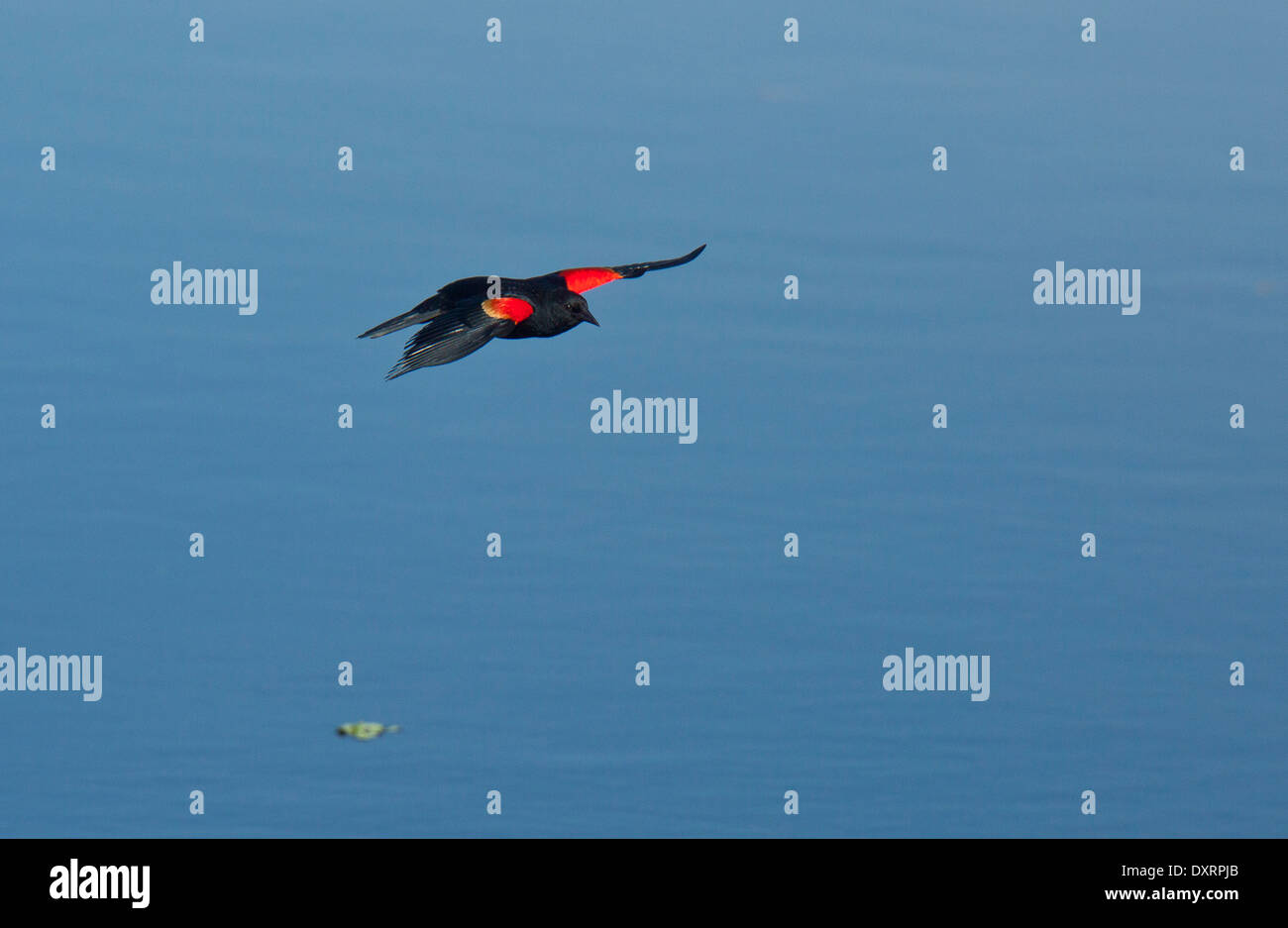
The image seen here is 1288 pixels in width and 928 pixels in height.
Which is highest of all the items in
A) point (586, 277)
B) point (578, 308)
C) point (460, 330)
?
point (586, 277)

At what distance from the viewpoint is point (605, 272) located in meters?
13.6

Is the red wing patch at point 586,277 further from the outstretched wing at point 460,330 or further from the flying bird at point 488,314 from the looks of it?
the outstretched wing at point 460,330

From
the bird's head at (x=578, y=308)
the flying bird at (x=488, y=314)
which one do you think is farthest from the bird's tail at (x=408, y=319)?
the bird's head at (x=578, y=308)

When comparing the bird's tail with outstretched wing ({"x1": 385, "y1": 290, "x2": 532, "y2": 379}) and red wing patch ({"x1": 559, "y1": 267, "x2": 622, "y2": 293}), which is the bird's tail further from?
red wing patch ({"x1": 559, "y1": 267, "x2": 622, "y2": 293})

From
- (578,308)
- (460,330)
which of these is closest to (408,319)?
(460,330)

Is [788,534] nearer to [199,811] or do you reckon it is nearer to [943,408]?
[943,408]

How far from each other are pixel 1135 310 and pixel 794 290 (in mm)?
3404

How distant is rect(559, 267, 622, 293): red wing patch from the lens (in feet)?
43.8

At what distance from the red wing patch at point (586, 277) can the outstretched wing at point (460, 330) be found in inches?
20.6

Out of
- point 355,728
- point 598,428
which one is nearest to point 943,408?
point 598,428

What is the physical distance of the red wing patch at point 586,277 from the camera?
13.4 meters

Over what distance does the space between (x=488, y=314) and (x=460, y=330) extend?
0.30 meters

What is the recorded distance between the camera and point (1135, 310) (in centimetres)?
1652

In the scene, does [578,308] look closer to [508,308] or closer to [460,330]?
[508,308]
